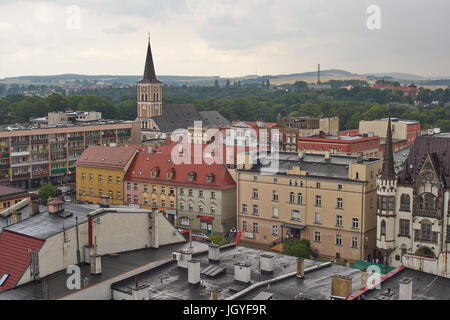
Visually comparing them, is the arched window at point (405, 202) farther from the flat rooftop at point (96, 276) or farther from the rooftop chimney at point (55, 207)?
the rooftop chimney at point (55, 207)

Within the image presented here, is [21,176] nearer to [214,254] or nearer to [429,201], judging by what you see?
[214,254]

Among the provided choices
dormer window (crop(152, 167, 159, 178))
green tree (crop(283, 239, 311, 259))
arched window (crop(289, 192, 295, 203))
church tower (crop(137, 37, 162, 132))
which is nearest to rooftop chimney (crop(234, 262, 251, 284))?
green tree (crop(283, 239, 311, 259))

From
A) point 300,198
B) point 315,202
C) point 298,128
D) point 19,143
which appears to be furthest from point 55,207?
point 298,128

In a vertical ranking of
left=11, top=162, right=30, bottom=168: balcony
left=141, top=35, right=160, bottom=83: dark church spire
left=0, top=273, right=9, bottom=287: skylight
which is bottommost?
left=0, top=273, right=9, bottom=287: skylight

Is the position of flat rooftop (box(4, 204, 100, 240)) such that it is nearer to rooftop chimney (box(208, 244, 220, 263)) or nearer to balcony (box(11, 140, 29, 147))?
rooftop chimney (box(208, 244, 220, 263))

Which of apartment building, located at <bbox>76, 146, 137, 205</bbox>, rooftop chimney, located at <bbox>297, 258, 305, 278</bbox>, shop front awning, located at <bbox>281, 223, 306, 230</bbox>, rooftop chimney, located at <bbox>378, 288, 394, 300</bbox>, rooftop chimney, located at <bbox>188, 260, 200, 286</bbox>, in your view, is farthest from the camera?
apartment building, located at <bbox>76, 146, 137, 205</bbox>

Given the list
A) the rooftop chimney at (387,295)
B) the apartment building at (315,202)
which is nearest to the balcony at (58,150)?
the apartment building at (315,202)
